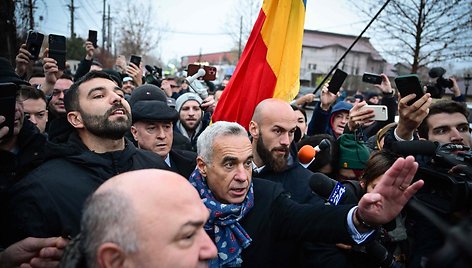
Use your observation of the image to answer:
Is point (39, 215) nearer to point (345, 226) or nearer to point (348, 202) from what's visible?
point (345, 226)

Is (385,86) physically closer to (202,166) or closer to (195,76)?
(195,76)

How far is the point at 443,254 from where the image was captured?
2.17ft

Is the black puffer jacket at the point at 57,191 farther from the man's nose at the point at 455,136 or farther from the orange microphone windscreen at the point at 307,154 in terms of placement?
the man's nose at the point at 455,136

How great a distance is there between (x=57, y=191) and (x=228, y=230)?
98 centimetres

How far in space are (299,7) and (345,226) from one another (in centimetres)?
268

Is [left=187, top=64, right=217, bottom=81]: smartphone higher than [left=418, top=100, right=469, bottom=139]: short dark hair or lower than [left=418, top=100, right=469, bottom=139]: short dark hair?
higher

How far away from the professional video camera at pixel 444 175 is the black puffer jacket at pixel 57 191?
1.67 m

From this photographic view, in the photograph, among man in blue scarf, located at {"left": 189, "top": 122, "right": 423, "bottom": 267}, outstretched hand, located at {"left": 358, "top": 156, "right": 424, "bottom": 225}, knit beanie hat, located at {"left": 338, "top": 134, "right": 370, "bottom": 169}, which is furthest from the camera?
knit beanie hat, located at {"left": 338, "top": 134, "right": 370, "bottom": 169}

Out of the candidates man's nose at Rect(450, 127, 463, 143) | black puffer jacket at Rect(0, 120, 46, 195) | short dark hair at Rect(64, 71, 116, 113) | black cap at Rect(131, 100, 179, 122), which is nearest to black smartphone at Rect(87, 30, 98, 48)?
black cap at Rect(131, 100, 179, 122)

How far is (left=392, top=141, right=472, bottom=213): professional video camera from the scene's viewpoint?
1.59 meters

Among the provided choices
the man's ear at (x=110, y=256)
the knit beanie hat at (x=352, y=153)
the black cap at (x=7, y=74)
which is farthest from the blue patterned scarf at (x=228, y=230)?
the black cap at (x=7, y=74)

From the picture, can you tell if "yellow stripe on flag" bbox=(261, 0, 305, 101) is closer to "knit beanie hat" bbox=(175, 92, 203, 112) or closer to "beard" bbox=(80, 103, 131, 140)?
"knit beanie hat" bbox=(175, 92, 203, 112)

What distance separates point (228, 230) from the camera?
211 cm

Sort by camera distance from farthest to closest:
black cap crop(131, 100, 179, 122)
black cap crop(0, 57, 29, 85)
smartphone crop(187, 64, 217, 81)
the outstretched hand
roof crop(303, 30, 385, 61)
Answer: roof crop(303, 30, 385, 61) < smartphone crop(187, 64, 217, 81) < black cap crop(131, 100, 179, 122) < black cap crop(0, 57, 29, 85) < the outstretched hand
